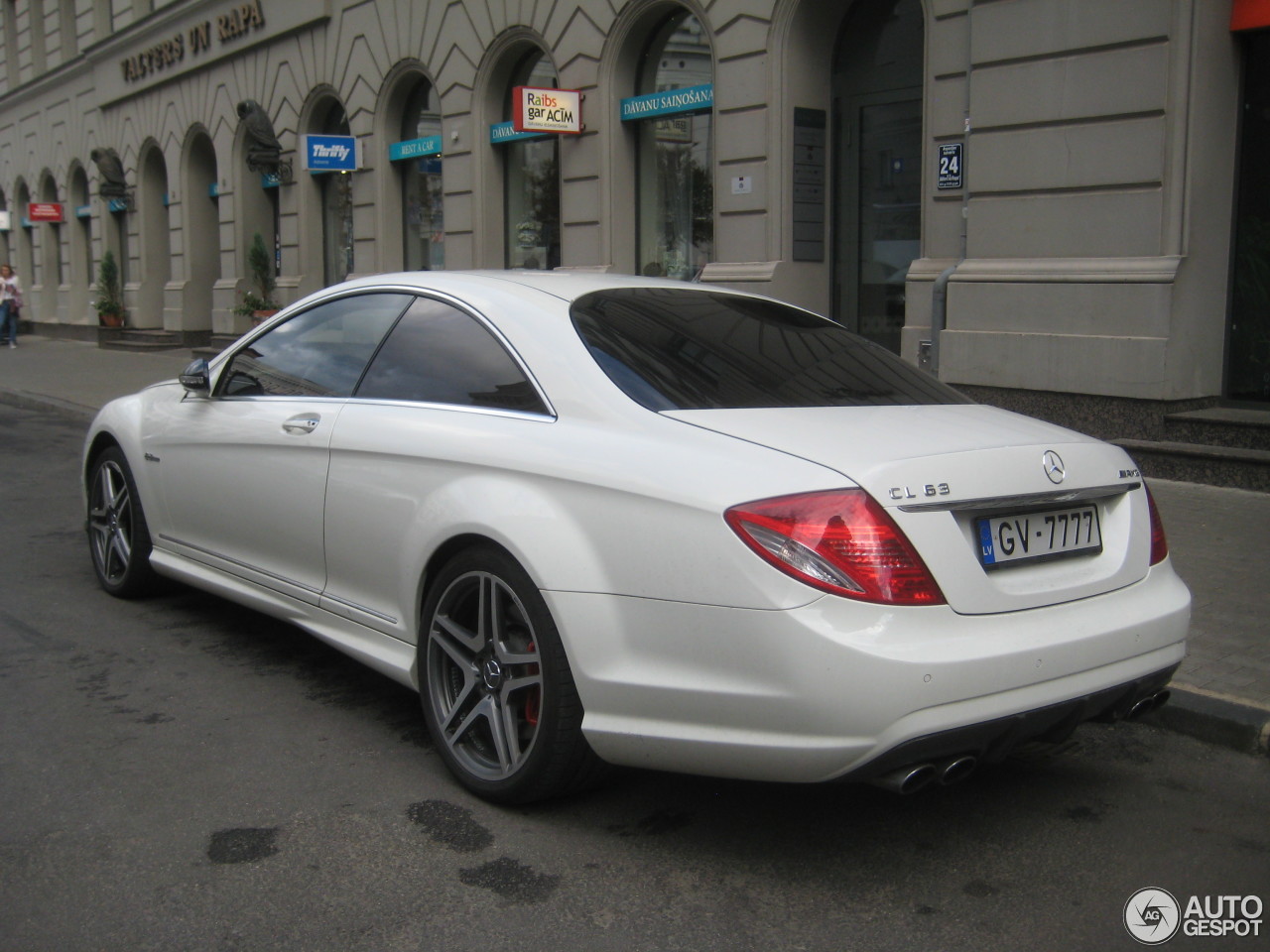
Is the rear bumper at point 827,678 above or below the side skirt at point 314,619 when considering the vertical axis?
above

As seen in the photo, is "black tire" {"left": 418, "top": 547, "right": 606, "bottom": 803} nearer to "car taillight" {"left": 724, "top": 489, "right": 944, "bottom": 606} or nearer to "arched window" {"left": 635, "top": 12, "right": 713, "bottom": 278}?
"car taillight" {"left": 724, "top": 489, "right": 944, "bottom": 606}

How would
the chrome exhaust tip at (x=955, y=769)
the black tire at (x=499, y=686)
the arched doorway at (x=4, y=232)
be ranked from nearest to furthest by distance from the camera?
1. the chrome exhaust tip at (x=955, y=769)
2. the black tire at (x=499, y=686)
3. the arched doorway at (x=4, y=232)

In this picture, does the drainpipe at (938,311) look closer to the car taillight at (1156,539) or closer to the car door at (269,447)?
the car door at (269,447)

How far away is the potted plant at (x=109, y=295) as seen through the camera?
27.9m

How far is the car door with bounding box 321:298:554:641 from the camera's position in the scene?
3.77 meters

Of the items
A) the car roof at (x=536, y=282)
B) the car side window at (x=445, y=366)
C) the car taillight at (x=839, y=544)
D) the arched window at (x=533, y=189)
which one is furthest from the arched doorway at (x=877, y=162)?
the car taillight at (x=839, y=544)

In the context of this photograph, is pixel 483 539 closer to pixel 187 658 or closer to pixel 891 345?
pixel 187 658

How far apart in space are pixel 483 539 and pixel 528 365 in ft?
1.79

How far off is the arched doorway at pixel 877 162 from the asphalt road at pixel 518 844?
8.48 m

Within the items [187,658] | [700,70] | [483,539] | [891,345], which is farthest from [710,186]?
[483,539]

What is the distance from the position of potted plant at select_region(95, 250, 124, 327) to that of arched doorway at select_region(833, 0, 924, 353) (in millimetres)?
20067

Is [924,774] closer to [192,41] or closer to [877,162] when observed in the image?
[877,162]

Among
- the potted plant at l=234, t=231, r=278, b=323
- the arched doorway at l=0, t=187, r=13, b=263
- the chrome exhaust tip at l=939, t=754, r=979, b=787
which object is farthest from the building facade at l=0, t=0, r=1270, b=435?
the arched doorway at l=0, t=187, r=13, b=263

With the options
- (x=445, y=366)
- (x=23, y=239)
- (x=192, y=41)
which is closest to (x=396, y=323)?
(x=445, y=366)
